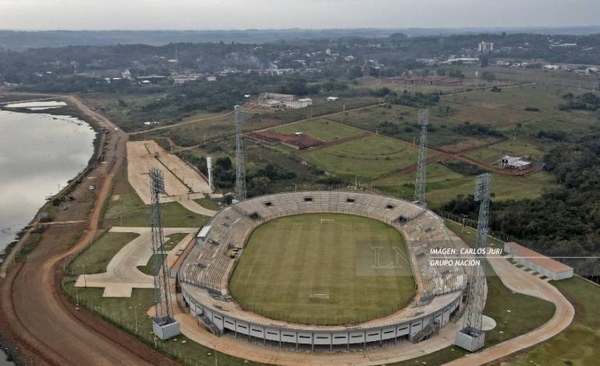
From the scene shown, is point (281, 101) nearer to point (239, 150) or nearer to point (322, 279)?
point (239, 150)

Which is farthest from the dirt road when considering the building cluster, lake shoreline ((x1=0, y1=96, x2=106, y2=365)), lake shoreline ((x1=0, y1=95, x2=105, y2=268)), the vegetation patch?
the building cluster

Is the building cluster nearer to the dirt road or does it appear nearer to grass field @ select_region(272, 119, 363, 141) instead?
grass field @ select_region(272, 119, 363, 141)

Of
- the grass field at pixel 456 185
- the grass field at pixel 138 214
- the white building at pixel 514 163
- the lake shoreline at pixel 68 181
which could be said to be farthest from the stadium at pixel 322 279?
the white building at pixel 514 163

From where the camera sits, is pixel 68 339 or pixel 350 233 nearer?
pixel 68 339

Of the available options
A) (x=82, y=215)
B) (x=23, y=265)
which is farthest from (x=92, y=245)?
(x=82, y=215)

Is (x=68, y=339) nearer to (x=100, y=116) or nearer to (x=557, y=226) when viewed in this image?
(x=557, y=226)

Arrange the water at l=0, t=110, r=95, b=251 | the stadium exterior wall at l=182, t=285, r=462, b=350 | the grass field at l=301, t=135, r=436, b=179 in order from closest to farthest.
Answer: the stadium exterior wall at l=182, t=285, r=462, b=350 → the water at l=0, t=110, r=95, b=251 → the grass field at l=301, t=135, r=436, b=179

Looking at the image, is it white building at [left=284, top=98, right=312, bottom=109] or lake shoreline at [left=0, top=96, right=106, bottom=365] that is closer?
lake shoreline at [left=0, top=96, right=106, bottom=365]

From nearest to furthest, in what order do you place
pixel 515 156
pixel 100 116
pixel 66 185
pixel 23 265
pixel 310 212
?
pixel 23 265 < pixel 310 212 < pixel 66 185 < pixel 515 156 < pixel 100 116
